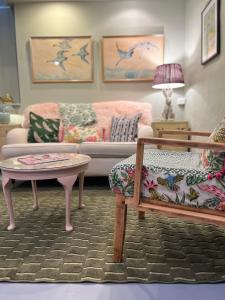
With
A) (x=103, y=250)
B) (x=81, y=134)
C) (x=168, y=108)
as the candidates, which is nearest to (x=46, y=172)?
(x=103, y=250)

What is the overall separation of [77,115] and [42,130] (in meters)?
0.49

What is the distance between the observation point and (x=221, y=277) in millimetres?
1267

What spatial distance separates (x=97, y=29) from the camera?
12.2ft

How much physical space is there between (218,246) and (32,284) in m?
1.06

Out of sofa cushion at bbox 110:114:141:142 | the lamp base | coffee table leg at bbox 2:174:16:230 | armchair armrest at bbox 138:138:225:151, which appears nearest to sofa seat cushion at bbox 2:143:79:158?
sofa cushion at bbox 110:114:141:142

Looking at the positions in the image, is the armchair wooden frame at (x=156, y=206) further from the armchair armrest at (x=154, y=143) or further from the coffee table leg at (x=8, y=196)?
the coffee table leg at (x=8, y=196)

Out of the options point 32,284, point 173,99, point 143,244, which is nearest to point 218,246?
point 143,244

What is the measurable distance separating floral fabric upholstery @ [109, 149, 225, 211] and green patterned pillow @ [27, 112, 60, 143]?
1.82m

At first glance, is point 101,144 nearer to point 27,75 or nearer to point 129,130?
point 129,130

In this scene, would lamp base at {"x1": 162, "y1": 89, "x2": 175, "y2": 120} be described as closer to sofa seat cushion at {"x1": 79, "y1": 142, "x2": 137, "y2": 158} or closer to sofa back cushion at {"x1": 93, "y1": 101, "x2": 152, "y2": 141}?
sofa back cushion at {"x1": 93, "y1": 101, "x2": 152, "y2": 141}

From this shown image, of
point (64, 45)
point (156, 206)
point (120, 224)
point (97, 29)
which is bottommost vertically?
point (120, 224)

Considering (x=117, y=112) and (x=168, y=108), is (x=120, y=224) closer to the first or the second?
(x=117, y=112)

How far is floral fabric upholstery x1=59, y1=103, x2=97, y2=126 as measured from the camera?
10.7 feet

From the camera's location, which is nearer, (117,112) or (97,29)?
(117,112)
